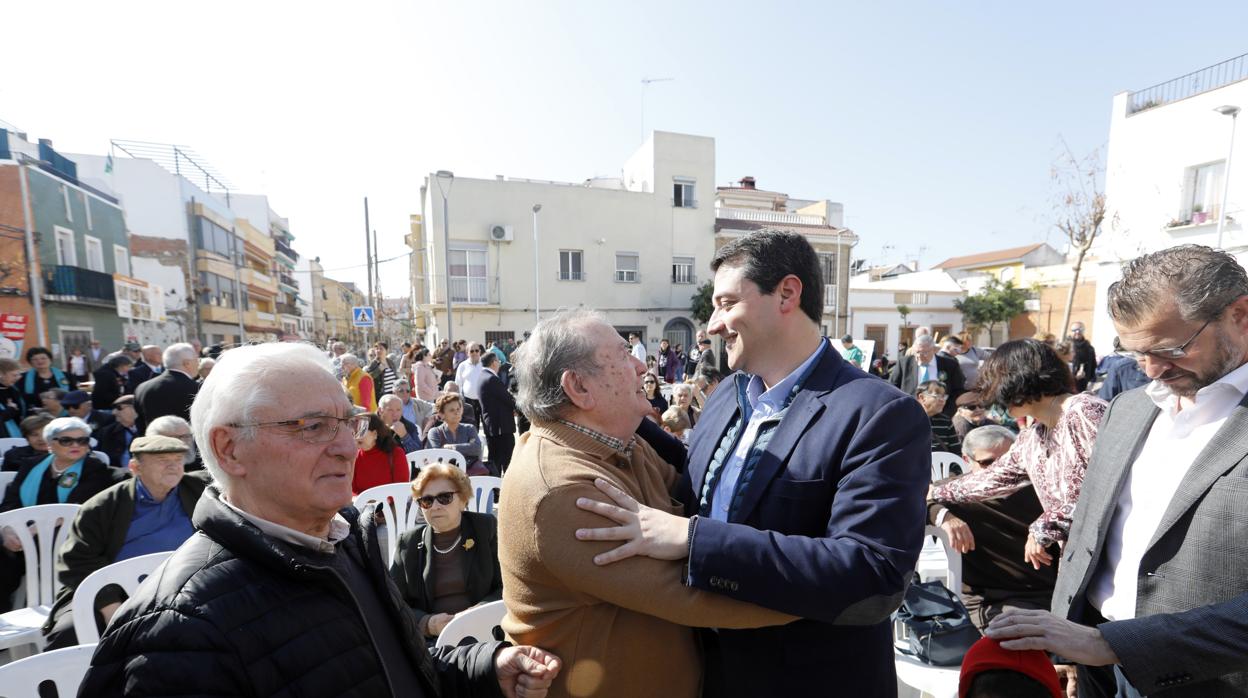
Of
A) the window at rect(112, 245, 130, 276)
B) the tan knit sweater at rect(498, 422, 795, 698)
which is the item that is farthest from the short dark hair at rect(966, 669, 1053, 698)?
the window at rect(112, 245, 130, 276)

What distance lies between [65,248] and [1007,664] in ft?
85.2

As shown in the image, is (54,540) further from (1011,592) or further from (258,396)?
(1011,592)

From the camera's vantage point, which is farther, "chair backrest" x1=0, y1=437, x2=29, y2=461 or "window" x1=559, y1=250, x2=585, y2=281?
"window" x1=559, y1=250, x2=585, y2=281

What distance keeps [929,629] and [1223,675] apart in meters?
1.04

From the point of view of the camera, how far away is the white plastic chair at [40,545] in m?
3.42

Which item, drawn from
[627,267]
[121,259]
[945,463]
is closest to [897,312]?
[627,267]

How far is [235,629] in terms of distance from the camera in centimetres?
104

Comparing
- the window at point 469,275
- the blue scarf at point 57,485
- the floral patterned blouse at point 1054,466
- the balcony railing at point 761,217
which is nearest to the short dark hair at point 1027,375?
the floral patterned blouse at point 1054,466

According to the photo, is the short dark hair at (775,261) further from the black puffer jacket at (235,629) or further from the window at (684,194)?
the window at (684,194)

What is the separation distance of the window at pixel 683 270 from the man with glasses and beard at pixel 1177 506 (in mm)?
21546

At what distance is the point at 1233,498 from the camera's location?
1.35 metres

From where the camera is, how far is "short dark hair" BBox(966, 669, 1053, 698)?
1374 mm

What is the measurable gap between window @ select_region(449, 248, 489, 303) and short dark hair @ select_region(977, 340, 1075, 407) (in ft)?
63.0

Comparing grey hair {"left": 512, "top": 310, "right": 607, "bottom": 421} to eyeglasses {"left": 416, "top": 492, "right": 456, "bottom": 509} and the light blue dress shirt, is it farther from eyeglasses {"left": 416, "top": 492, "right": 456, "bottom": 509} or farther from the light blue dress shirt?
eyeglasses {"left": 416, "top": 492, "right": 456, "bottom": 509}
